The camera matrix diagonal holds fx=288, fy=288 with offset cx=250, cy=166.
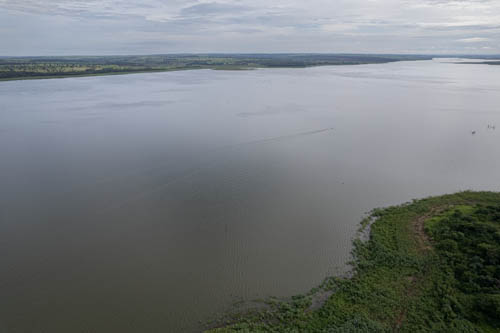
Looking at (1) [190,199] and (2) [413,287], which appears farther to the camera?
(1) [190,199]

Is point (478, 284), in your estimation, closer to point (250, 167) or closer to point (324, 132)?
point (250, 167)

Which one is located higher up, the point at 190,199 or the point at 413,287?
the point at 190,199

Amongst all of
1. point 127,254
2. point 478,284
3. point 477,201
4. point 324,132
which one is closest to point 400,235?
point 478,284

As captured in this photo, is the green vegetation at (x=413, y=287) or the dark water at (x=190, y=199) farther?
the dark water at (x=190, y=199)

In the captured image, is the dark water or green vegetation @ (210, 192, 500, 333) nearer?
green vegetation @ (210, 192, 500, 333)
